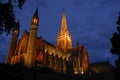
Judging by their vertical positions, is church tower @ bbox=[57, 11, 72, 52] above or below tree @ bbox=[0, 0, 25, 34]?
above

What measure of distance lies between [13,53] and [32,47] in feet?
39.2

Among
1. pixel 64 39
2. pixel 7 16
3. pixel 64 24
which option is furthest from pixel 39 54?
pixel 64 24

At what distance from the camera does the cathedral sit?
196 ft

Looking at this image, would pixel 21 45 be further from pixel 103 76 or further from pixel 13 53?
pixel 103 76

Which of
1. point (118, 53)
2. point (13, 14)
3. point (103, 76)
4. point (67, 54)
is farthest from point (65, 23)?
point (13, 14)

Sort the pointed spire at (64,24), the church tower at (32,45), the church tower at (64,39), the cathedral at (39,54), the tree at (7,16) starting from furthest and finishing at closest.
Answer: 1. the pointed spire at (64,24)
2. the church tower at (64,39)
3. the cathedral at (39,54)
4. the church tower at (32,45)
5. the tree at (7,16)

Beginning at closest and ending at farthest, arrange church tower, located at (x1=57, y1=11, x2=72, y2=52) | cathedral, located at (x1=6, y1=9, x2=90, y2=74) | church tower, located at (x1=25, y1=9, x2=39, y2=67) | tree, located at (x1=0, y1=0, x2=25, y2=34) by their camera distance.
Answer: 1. tree, located at (x1=0, y1=0, x2=25, y2=34)
2. church tower, located at (x1=25, y1=9, x2=39, y2=67)
3. cathedral, located at (x1=6, y1=9, x2=90, y2=74)
4. church tower, located at (x1=57, y1=11, x2=72, y2=52)

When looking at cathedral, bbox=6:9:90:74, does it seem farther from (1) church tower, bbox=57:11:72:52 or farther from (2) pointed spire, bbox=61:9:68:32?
(2) pointed spire, bbox=61:9:68:32

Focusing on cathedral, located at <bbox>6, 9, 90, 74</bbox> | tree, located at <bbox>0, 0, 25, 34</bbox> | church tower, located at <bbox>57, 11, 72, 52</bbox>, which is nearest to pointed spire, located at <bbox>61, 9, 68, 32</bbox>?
church tower, located at <bbox>57, 11, 72, 52</bbox>

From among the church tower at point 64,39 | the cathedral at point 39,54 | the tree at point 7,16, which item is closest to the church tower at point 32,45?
the cathedral at point 39,54

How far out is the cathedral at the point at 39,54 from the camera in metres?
59.8

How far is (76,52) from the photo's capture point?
80.9 meters

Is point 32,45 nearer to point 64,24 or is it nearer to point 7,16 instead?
point 7,16

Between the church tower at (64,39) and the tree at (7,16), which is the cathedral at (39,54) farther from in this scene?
the tree at (7,16)
